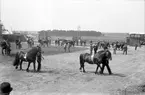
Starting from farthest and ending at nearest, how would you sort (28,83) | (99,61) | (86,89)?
(99,61)
(28,83)
(86,89)

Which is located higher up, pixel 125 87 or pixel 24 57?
pixel 24 57

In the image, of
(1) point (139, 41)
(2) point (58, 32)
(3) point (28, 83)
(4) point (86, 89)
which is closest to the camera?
(4) point (86, 89)

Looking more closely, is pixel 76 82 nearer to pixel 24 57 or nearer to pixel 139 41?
pixel 24 57

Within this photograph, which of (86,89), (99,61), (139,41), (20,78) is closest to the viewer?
(86,89)

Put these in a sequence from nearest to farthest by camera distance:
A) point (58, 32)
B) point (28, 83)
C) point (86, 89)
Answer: point (86, 89), point (28, 83), point (58, 32)

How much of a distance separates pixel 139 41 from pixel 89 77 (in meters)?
43.7

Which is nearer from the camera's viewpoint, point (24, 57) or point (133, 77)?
point (133, 77)

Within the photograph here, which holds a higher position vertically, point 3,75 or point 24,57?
point 24,57

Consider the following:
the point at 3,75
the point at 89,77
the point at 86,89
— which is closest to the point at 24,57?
the point at 3,75

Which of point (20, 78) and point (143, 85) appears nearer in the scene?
point (143, 85)

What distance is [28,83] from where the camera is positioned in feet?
40.0

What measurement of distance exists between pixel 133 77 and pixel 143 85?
238 centimetres

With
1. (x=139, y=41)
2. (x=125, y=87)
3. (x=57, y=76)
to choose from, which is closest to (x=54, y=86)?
(x=57, y=76)

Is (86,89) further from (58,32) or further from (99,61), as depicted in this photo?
(58,32)
